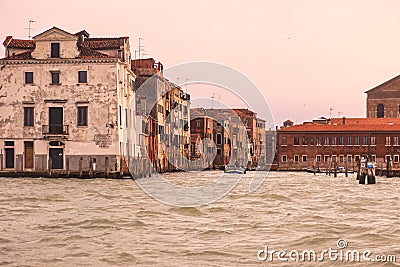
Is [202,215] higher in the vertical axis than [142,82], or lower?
lower

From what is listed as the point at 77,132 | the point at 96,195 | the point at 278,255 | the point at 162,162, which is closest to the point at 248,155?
the point at 162,162

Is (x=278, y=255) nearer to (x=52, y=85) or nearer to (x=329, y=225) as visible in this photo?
(x=329, y=225)

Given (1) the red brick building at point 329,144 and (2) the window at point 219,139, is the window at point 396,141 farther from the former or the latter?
(2) the window at point 219,139

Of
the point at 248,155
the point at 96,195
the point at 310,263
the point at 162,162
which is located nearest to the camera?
the point at 310,263

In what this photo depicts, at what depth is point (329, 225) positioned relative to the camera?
34.9ft

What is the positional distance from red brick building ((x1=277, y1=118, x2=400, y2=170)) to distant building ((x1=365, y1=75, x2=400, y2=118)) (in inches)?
303

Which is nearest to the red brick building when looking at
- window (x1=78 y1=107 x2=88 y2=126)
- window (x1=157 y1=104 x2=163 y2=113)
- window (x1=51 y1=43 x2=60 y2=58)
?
window (x1=157 y1=104 x2=163 y2=113)

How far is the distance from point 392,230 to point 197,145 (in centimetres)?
4462

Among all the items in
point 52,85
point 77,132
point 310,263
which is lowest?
point 310,263

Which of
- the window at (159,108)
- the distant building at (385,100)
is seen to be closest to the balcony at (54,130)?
the window at (159,108)

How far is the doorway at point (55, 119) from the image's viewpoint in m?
29.5

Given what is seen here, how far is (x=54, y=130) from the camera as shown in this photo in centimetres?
2947

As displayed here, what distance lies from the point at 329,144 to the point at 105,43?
87.2 ft

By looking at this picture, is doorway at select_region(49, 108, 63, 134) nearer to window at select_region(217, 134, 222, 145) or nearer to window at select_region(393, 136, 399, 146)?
window at select_region(393, 136, 399, 146)
